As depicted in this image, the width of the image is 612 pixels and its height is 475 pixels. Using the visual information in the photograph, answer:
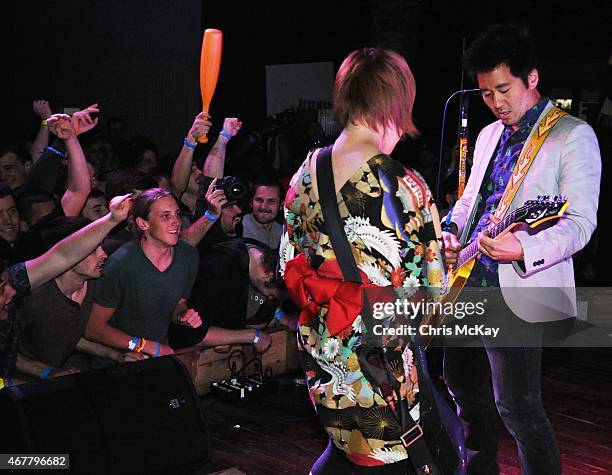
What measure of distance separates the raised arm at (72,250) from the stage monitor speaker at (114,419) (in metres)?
0.48

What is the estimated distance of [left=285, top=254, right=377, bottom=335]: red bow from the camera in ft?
7.10

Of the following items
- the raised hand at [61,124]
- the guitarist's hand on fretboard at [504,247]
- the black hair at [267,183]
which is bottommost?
the black hair at [267,183]

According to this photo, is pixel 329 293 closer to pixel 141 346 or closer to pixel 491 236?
pixel 491 236

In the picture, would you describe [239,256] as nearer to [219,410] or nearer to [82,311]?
[219,410]

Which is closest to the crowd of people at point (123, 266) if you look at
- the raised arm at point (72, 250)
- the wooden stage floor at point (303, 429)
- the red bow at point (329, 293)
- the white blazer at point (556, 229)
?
the raised arm at point (72, 250)

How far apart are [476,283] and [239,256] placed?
1975 mm

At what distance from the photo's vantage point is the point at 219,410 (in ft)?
14.1

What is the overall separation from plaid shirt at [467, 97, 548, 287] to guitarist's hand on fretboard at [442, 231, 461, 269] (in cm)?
7

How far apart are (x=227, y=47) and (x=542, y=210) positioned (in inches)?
237

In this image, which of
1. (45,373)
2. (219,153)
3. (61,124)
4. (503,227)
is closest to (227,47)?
(219,153)

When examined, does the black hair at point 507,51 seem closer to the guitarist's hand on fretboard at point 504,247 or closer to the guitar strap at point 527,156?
the guitar strap at point 527,156

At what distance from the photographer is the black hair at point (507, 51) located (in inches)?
107

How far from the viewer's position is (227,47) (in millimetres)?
8055

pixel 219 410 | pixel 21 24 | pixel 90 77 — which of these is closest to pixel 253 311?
pixel 219 410
